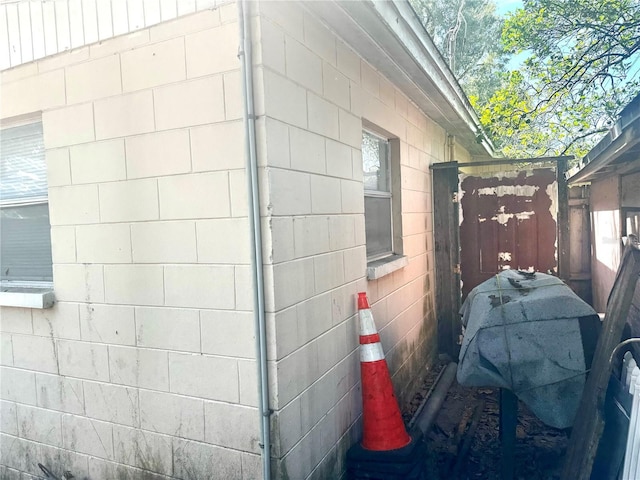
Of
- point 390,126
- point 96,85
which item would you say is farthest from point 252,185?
point 390,126

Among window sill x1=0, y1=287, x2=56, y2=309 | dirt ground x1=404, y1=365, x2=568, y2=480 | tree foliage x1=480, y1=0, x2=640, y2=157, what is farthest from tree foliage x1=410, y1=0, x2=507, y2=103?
window sill x1=0, y1=287, x2=56, y2=309

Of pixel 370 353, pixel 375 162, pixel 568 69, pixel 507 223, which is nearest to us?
pixel 370 353

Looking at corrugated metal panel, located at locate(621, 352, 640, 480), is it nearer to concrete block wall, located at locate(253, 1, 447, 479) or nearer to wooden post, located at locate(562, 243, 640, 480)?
wooden post, located at locate(562, 243, 640, 480)

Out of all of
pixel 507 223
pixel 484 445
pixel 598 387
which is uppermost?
pixel 507 223

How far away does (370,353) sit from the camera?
3.37 m

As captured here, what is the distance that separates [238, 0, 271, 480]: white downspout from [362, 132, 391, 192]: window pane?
74.2 inches

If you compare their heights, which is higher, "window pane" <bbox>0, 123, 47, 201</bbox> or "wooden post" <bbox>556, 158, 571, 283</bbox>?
"window pane" <bbox>0, 123, 47, 201</bbox>

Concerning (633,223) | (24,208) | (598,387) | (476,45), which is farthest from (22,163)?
(476,45)

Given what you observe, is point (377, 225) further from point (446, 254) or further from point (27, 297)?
point (27, 297)

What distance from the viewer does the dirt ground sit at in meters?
3.53

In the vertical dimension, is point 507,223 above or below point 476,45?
below

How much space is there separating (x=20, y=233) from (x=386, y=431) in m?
3.08

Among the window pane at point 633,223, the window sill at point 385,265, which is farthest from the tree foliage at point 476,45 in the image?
the window sill at point 385,265

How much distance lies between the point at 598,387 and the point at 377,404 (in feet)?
4.52
